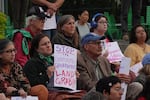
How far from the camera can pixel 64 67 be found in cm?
708

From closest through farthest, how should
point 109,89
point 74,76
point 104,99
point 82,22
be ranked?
point 104,99
point 109,89
point 74,76
point 82,22

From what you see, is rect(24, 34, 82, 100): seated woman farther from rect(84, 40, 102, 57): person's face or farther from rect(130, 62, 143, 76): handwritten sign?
rect(130, 62, 143, 76): handwritten sign

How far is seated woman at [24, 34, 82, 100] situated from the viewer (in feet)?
22.0

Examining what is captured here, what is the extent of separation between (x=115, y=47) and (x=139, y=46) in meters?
0.57

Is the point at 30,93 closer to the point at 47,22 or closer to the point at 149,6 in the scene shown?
the point at 47,22

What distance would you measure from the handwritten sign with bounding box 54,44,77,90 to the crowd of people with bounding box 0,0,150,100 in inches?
2.9

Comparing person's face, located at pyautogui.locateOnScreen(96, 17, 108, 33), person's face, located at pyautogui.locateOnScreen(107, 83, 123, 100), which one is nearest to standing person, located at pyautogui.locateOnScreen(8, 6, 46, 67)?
person's face, located at pyautogui.locateOnScreen(96, 17, 108, 33)

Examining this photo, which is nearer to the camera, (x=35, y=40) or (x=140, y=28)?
(x=35, y=40)

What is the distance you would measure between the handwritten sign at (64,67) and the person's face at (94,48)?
502 mm

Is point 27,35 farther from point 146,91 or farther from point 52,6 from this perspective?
point 146,91

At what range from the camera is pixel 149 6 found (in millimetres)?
14469

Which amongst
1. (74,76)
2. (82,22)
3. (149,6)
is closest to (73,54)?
(74,76)

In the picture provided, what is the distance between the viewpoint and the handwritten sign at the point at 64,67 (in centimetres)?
703

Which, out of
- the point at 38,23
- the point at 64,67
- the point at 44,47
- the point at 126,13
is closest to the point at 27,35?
the point at 38,23
